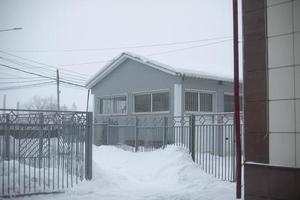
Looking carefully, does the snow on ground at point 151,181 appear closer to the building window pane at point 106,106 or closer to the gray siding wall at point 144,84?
the gray siding wall at point 144,84

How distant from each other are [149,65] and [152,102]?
191cm

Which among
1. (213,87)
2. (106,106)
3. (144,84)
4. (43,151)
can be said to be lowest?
(43,151)

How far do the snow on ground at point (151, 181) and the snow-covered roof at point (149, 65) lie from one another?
18.7ft

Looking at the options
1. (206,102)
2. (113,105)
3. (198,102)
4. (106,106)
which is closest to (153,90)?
(198,102)

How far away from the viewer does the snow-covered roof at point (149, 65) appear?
2238cm

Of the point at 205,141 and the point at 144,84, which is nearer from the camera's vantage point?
the point at 205,141

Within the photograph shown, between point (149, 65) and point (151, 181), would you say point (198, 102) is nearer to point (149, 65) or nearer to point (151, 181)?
point (149, 65)

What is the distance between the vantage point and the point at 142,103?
969 inches

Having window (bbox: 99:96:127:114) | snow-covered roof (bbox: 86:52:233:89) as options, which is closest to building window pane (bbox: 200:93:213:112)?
snow-covered roof (bbox: 86:52:233:89)

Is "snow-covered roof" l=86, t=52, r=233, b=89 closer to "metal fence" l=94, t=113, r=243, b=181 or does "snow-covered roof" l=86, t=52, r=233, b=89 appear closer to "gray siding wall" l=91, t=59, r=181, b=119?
"gray siding wall" l=91, t=59, r=181, b=119

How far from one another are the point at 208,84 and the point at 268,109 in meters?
14.5

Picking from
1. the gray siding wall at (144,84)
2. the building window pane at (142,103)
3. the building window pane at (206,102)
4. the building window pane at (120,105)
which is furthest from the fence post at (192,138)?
the building window pane at (120,105)

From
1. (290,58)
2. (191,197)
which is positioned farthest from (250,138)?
(191,197)

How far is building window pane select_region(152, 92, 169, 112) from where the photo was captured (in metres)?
23.3
